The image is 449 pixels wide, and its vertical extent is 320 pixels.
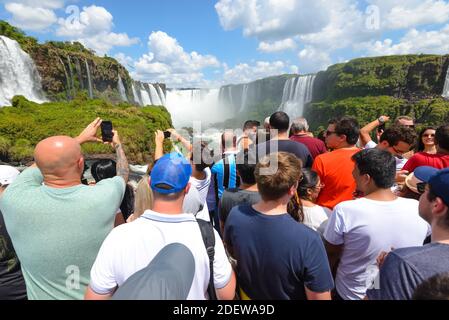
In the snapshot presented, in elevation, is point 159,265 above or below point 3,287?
above

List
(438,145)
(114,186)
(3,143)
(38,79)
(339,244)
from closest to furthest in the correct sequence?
(114,186)
(339,244)
(438,145)
(3,143)
(38,79)

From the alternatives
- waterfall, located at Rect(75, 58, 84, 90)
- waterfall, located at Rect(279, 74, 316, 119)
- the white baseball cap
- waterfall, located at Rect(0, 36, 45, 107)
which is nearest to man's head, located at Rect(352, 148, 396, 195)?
the white baseball cap

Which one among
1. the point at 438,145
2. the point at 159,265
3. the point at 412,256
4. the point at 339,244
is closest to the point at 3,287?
the point at 159,265

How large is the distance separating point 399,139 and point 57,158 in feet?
13.1

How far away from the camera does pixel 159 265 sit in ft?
3.95

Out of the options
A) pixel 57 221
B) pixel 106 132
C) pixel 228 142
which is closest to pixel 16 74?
pixel 228 142

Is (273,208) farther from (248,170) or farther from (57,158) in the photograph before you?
(57,158)

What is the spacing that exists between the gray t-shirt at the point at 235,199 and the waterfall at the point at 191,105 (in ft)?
230

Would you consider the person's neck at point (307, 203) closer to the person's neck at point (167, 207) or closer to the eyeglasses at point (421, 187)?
the eyeglasses at point (421, 187)

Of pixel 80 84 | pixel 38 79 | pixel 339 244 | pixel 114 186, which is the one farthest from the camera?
pixel 80 84

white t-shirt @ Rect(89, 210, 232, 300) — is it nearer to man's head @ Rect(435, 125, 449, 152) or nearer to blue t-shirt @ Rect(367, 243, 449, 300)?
blue t-shirt @ Rect(367, 243, 449, 300)

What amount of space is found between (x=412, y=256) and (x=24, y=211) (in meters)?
2.47

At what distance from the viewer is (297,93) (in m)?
77.0
